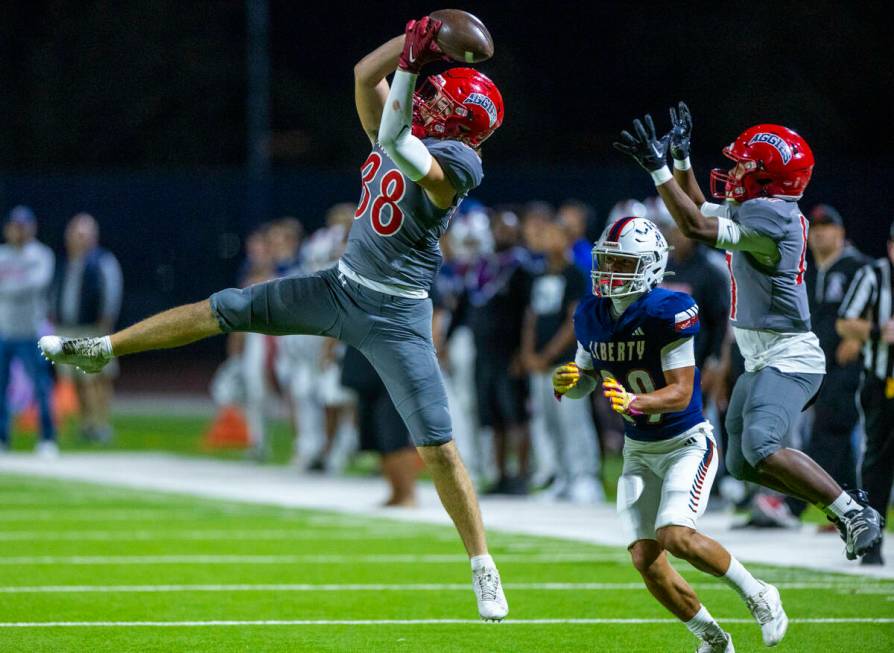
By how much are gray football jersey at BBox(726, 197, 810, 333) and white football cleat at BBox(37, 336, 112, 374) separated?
2893mm

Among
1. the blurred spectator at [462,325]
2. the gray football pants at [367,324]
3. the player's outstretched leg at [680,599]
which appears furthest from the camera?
the blurred spectator at [462,325]

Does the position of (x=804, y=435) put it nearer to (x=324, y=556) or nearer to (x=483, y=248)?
(x=483, y=248)

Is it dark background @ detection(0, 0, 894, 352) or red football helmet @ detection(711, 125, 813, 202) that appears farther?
dark background @ detection(0, 0, 894, 352)

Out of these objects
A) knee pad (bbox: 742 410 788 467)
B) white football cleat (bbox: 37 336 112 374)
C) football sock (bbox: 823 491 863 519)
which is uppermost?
white football cleat (bbox: 37 336 112 374)

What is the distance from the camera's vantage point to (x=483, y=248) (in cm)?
1332

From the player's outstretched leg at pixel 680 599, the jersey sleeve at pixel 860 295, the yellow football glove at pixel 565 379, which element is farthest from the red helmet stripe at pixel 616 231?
the jersey sleeve at pixel 860 295

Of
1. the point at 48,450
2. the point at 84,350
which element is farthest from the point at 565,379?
the point at 48,450

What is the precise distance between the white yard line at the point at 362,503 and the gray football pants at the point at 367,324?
2.83 m

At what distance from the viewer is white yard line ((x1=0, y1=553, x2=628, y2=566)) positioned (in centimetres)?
932

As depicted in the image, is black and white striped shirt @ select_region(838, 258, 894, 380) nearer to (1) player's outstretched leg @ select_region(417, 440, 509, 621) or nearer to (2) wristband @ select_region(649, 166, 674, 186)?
(2) wristband @ select_region(649, 166, 674, 186)

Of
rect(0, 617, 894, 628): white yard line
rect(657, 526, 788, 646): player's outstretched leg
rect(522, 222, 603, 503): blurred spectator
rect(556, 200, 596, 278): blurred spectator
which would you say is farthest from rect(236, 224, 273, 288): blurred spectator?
rect(657, 526, 788, 646): player's outstretched leg

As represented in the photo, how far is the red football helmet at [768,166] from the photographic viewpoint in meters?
7.39

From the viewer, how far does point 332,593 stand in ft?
27.0

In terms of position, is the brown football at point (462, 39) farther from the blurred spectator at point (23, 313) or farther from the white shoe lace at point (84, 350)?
the blurred spectator at point (23, 313)
